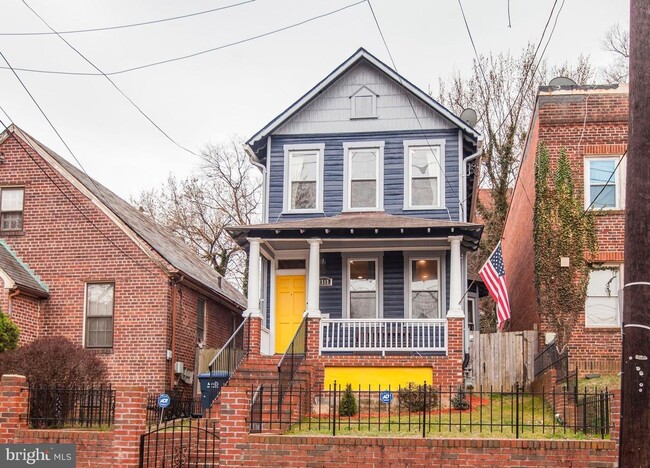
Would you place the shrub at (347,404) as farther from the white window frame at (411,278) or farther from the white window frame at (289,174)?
the white window frame at (289,174)

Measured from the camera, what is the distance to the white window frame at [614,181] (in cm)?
2112

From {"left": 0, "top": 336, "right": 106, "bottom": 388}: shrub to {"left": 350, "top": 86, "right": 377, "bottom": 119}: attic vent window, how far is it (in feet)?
29.4

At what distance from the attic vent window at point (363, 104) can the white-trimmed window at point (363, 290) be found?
366 centimetres

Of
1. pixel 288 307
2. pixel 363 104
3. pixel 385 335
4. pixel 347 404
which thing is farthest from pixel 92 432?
pixel 363 104

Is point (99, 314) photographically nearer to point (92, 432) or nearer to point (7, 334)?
point (7, 334)

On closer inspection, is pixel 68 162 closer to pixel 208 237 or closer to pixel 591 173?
pixel 591 173

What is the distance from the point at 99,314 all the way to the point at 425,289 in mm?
7818

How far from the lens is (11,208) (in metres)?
21.9

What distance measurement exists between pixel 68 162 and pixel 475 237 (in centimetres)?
1133

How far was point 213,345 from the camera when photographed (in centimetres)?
2528

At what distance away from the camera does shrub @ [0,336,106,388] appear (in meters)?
16.5

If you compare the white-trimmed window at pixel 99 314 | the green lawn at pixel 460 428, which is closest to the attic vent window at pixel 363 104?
the white-trimmed window at pixel 99 314

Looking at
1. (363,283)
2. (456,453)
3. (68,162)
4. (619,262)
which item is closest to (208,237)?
(68,162)

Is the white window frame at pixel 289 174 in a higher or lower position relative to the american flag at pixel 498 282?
higher
